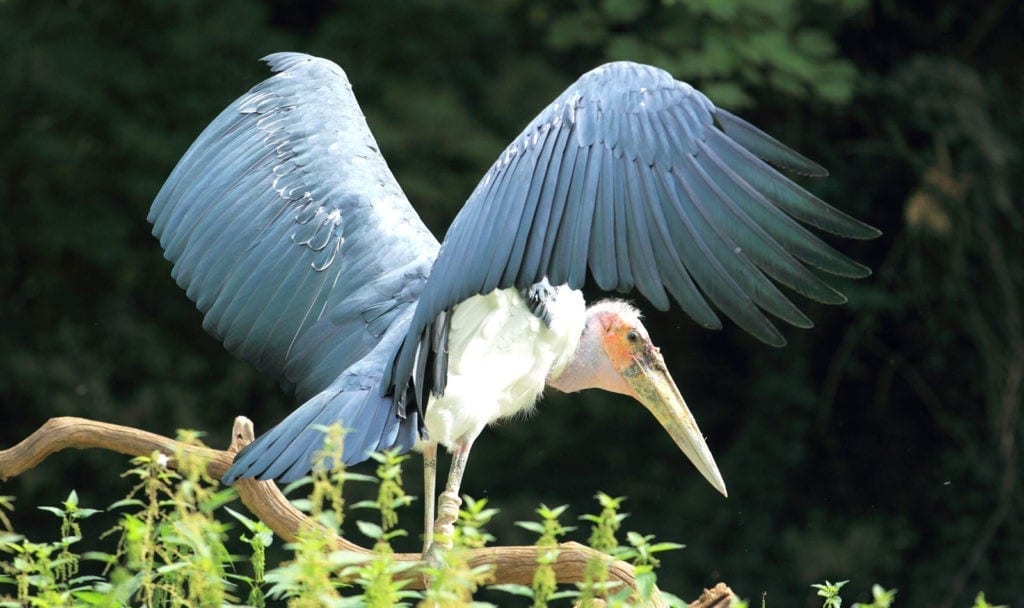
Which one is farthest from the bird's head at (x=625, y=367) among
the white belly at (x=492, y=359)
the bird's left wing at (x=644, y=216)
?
the bird's left wing at (x=644, y=216)

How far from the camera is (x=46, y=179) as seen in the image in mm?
5812

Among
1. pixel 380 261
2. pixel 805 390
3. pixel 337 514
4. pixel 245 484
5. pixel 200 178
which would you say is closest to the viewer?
pixel 337 514

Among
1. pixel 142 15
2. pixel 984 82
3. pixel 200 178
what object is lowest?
pixel 200 178

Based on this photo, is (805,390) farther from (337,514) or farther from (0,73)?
(337,514)

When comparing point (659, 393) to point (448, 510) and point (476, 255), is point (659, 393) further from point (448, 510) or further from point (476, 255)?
point (476, 255)

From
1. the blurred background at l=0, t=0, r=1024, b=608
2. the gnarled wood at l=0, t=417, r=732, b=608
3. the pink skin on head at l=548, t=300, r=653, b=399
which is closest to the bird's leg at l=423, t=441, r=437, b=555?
the gnarled wood at l=0, t=417, r=732, b=608

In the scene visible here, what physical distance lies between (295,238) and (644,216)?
107 centimetres

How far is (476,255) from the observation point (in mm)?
2588

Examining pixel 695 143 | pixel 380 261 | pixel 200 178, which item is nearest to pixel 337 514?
pixel 695 143

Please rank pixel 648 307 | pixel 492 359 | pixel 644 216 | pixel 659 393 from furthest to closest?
1. pixel 648 307
2. pixel 659 393
3. pixel 492 359
4. pixel 644 216

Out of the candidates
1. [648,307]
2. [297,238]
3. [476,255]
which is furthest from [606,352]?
[648,307]

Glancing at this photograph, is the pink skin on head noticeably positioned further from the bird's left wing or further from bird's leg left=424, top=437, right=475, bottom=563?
the bird's left wing

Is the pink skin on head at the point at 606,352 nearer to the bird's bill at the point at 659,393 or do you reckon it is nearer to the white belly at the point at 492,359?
the bird's bill at the point at 659,393

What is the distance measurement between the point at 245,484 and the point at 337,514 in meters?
1.16
